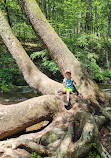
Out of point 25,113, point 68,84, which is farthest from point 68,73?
point 25,113

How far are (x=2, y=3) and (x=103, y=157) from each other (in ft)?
50.7

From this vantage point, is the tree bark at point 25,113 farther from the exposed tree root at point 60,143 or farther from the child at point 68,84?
the child at point 68,84

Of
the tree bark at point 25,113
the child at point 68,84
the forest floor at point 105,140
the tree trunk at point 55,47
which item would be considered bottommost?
the forest floor at point 105,140

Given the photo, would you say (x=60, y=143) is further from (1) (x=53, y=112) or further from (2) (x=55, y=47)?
(2) (x=55, y=47)

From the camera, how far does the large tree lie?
2.60 meters

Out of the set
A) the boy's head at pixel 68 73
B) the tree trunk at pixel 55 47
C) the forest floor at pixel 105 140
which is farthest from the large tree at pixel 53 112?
the boy's head at pixel 68 73

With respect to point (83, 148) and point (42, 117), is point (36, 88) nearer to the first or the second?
point (42, 117)

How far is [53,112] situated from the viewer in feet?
12.6

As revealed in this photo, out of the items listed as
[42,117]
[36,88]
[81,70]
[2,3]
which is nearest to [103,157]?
[42,117]

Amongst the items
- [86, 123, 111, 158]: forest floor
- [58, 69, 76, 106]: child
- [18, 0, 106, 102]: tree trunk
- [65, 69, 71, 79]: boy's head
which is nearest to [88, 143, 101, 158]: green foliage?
[86, 123, 111, 158]: forest floor

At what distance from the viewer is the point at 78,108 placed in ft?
12.9

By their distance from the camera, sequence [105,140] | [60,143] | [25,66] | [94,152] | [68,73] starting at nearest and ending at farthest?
[94,152], [60,143], [105,140], [68,73], [25,66]

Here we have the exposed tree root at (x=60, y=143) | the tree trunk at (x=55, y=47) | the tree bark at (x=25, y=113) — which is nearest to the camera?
the exposed tree root at (x=60, y=143)

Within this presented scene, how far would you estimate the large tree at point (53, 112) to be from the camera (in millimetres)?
2598
